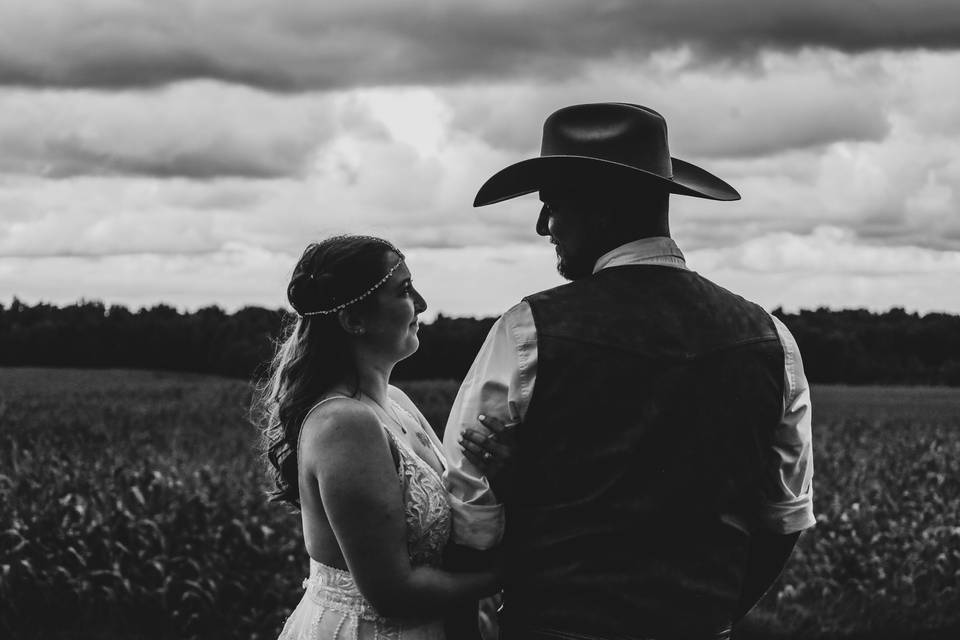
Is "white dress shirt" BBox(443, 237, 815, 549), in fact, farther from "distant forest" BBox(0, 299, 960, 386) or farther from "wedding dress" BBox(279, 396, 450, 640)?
"distant forest" BBox(0, 299, 960, 386)

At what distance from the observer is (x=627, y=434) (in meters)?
2.85

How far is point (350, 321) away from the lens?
336 cm

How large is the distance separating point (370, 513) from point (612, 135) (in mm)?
1267

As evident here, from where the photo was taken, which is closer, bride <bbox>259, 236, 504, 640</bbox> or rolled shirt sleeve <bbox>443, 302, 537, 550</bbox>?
rolled shirt sleeve <bbox>443, 302, 537, 550</bbox>

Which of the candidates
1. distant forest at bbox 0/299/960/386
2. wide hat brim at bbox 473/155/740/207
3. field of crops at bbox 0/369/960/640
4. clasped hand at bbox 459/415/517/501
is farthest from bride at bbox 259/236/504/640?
distant forest at bbox 0/299/960/386

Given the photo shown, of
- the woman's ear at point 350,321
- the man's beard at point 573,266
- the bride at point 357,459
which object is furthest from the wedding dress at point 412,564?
the man's beard at point 573,266

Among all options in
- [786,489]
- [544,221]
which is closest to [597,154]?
[544,221]

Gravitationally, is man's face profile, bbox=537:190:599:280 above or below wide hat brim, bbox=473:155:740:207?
below

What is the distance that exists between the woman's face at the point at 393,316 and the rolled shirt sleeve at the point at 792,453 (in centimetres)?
109

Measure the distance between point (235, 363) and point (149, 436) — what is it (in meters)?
29.3

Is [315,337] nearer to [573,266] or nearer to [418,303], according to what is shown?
[418,303]

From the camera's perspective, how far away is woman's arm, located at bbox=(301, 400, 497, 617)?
3.04 meters

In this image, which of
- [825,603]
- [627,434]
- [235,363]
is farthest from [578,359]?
[235,363]

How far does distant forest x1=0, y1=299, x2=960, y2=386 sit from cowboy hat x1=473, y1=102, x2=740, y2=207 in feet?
70.8
